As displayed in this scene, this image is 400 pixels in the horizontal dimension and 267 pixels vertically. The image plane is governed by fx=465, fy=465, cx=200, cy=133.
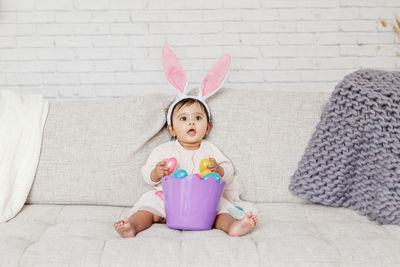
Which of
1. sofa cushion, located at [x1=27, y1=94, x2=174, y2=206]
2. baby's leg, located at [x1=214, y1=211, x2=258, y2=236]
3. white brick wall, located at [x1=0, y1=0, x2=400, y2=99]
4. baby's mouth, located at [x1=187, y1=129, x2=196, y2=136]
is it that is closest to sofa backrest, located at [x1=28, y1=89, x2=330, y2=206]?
sofa cushion, located at [x1=27, y1=94, x2=174, y2=206]

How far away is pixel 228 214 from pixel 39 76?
1.32m

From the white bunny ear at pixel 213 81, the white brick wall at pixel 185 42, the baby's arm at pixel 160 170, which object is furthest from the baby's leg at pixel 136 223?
the white brick wall at pixel 185 42

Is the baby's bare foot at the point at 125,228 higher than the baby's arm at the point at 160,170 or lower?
lower

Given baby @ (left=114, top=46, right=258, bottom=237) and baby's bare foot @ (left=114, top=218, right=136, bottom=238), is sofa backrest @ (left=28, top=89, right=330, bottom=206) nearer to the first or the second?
baby @ (left=114, top=46, right=258, bottom=237)

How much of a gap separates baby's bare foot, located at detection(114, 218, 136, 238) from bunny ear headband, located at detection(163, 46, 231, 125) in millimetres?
497

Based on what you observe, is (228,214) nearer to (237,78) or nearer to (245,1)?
(237,78)

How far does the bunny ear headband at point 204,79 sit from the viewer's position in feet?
5.62

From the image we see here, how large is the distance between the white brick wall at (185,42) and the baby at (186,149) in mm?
560

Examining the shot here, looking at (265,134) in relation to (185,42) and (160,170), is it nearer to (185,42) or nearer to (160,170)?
(160,170)

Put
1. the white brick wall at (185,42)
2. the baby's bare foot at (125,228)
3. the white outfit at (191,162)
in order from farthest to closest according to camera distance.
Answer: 1. the white brick wall at (185,42)
2. the white outfit at (191,162)
3. the baby's bare foot at (125,228)

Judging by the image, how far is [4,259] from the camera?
117 centimetres

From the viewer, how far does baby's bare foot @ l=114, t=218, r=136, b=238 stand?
1311 mm

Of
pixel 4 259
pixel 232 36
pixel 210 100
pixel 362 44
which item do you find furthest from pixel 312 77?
pixel 4 259

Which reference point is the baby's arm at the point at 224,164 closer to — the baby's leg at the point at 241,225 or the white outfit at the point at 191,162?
the white outfit at the point at 191,162
